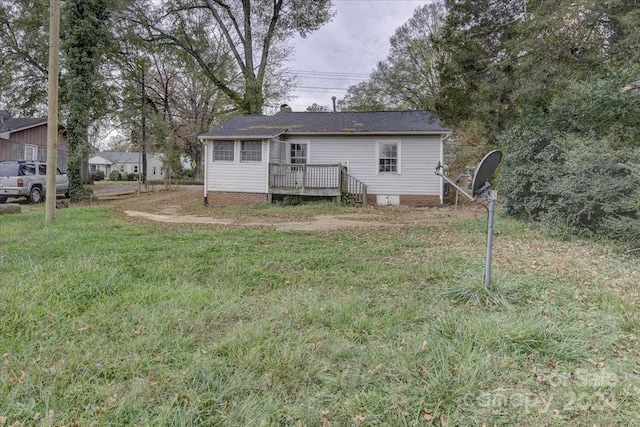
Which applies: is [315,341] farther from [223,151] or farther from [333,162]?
[223,151]

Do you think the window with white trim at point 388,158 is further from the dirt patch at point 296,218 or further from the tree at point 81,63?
the tree at point 81,63

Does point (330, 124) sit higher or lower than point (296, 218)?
higher

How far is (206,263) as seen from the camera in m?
5.07

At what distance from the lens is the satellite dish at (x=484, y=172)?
11.6 ft

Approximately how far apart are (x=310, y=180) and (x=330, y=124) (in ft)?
8.97

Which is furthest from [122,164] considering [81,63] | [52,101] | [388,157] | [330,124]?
[52,101]

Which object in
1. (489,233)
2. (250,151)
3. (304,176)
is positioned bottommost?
(489,233)

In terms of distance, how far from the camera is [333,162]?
14297mm

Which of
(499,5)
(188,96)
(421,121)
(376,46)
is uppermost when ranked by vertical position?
(376,46)

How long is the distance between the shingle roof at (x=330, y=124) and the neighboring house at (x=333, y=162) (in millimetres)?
39

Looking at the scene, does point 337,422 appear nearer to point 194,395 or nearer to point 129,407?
point 194,395

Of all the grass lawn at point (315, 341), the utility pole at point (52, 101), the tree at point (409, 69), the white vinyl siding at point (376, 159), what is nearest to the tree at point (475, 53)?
the white vinyl siding at point (376, 159)

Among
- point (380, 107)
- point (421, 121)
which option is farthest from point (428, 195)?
point (380, 107)

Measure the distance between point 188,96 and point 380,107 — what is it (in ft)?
56.7
